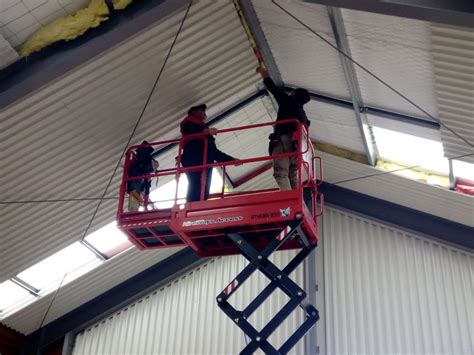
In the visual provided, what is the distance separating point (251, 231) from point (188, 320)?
25.2 feet

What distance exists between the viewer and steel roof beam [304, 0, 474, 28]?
7391 mm

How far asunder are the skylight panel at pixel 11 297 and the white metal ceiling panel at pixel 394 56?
950 centimetres

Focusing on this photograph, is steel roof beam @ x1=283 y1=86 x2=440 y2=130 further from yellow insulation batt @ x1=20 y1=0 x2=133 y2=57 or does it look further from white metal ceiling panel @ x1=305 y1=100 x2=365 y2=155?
yellow insulation batt @ x1=20 y1=0 x2=133 y2=57

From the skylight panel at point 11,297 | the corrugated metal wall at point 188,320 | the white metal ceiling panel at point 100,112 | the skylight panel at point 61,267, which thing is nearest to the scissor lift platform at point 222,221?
the white metal ceiling panel at point 100,112

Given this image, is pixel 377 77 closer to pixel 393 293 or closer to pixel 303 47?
pixel 303 47

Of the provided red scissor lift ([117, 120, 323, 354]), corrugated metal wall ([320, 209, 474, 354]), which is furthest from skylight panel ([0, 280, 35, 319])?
corrugated metal wall ([320, 209, 474, 354])

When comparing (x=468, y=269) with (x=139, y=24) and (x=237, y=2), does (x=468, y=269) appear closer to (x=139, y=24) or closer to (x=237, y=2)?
(x=237, y=2)

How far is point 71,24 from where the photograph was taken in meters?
9.05

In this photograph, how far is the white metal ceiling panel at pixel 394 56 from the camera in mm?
9047

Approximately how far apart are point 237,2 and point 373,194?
6814 millimetres

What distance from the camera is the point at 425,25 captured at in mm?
8680

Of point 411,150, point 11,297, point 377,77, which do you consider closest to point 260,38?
point 377,77

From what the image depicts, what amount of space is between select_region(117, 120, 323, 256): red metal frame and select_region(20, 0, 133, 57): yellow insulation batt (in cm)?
235

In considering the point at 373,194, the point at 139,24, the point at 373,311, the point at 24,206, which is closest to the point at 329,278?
the point at 373,311
